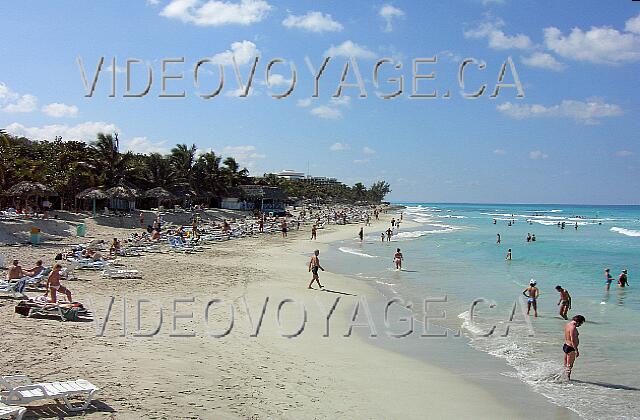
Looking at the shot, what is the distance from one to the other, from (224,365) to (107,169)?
128 feet

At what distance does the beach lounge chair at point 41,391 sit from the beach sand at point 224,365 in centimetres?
16

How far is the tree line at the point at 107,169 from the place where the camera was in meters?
34.0

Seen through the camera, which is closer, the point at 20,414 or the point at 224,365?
the point at 20,414

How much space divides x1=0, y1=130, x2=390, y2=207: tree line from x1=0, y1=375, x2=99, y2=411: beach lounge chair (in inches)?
1129

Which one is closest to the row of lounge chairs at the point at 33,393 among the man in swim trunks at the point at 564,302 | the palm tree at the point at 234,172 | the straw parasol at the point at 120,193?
the man in swim trunks at the point at 564,302

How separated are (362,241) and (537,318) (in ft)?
86.7

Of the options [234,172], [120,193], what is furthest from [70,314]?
[234,172]

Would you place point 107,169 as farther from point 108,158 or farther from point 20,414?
point 20,414

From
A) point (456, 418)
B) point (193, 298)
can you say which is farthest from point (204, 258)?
point (456, 418)

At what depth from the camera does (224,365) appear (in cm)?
869

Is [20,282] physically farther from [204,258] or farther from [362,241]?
[362,241]

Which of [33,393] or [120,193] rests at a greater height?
[120,193]

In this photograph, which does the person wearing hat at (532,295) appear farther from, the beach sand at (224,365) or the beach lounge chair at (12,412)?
the beach lounge chair at (12,412)

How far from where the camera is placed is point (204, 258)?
23984mm
